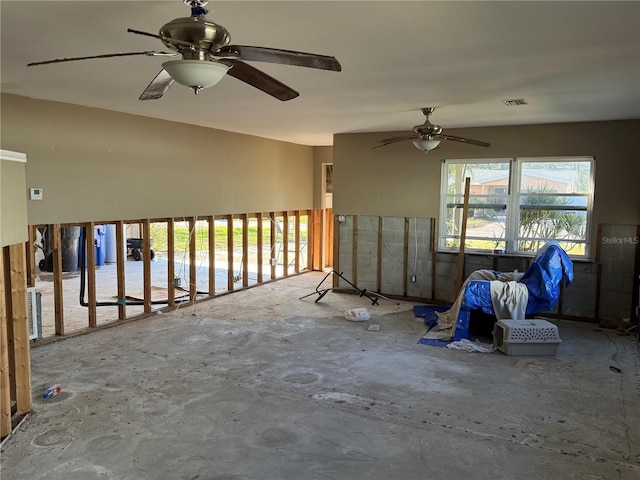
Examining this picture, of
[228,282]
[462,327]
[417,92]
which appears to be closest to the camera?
[417,92]

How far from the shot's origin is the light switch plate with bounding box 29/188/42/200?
5.11 meters

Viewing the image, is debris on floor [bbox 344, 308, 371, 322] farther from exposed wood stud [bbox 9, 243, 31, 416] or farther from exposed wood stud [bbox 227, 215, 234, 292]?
exposed wood stud [bbox 9, 243, 31, 416]

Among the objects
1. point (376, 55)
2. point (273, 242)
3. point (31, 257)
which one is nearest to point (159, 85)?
point (376, 55)

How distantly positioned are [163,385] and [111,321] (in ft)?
8.02

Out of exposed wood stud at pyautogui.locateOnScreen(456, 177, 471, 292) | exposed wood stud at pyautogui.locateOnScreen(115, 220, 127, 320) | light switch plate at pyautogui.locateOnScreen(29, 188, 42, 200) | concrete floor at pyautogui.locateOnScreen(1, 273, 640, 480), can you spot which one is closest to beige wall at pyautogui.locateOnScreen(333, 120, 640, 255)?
exposed wood stud at pyautogui.locateOnScreen(456, 177, 471, 292)

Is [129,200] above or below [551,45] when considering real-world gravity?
below

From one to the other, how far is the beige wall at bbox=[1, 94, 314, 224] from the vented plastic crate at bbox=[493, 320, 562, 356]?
473 cm

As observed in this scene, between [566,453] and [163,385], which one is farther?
[163,385]

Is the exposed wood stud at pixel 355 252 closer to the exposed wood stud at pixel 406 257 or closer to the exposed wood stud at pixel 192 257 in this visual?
the exposed wood stud at pixel 406 257

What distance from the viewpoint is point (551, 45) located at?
3145 millimetres

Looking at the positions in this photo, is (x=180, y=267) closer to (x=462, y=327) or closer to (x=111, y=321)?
(x=111, y=321)

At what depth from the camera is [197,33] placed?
2107 mm

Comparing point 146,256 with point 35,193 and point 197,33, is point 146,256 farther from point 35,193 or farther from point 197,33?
point 197,33

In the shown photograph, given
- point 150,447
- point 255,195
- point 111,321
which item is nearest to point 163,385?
point 150,447
